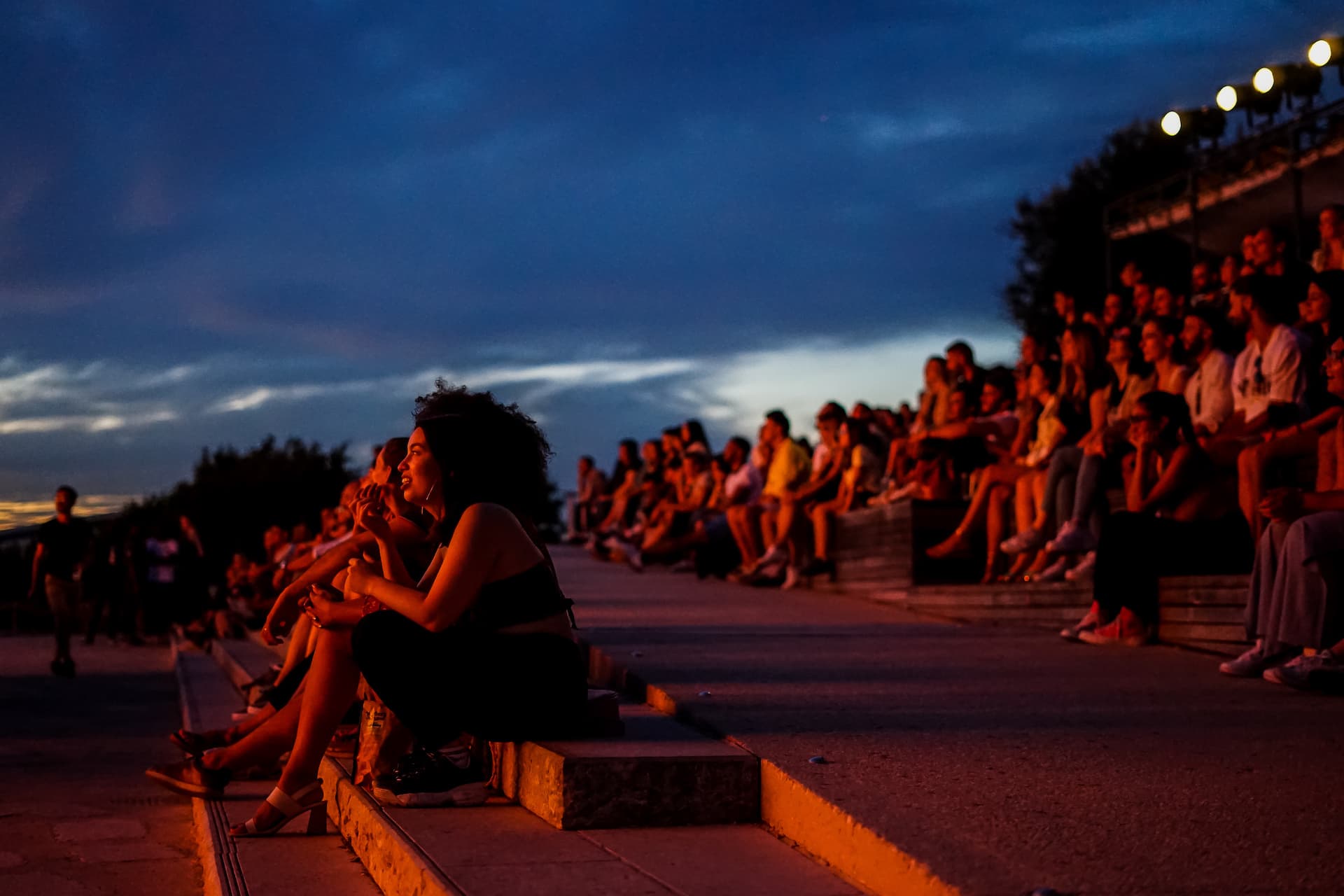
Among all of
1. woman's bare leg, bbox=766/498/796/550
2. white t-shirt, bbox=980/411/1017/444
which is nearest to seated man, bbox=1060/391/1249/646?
white t-shirt, bbox=980/411/1017/444

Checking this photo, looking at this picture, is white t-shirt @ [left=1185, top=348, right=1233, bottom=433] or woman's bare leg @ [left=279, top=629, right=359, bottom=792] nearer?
woman's bare leg @ [left=279, top=629, right=359, bottom=792]

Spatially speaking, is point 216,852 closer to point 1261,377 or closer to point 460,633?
point 460,633

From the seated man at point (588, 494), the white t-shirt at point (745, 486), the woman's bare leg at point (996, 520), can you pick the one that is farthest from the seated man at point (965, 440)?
the seated man at point (588, 494)

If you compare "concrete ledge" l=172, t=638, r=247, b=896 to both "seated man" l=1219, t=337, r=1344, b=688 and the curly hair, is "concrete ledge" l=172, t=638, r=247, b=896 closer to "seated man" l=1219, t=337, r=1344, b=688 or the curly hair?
the curly hair

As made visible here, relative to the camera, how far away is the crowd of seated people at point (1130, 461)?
22.4 ft

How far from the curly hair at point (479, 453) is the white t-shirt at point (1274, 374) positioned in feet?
16.4

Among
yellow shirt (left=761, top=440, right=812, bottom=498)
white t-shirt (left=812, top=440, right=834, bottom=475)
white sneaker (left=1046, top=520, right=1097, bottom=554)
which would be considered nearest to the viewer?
white sneaker (left=1046, top=520, right=1097, bottom=554)

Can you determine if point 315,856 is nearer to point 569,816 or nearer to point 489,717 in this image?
point 489,717

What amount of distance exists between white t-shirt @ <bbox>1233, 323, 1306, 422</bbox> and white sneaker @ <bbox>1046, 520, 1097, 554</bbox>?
3.87ft

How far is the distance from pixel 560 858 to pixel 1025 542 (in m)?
6.76

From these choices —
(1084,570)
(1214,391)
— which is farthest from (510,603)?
(1214,391)

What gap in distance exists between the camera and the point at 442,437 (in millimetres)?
4414

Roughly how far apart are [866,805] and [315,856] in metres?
1.66

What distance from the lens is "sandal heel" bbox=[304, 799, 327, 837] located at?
178 inches
